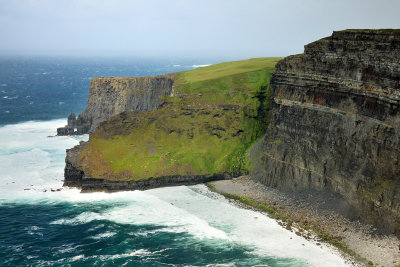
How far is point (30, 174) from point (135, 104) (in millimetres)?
37241

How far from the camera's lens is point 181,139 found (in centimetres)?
8319

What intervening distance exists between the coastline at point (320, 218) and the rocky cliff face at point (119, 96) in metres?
39.9

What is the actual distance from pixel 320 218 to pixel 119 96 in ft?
236

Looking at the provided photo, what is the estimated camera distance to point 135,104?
11169 cm

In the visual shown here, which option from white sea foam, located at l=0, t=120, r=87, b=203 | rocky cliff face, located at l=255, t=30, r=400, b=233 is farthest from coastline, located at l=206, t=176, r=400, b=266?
white sea foam, located at l=0, t=120, r=87, b=203

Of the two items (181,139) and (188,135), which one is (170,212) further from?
(188,135)

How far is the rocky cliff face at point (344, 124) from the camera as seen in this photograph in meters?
53.1

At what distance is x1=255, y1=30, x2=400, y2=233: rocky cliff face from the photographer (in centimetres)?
5306

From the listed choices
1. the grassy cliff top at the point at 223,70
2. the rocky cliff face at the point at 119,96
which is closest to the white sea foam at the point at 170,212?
the rocky cliff face at the point at 119,96

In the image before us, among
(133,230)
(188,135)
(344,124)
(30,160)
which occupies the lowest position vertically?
(133,230)

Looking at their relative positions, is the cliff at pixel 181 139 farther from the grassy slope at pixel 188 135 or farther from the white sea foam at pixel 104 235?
the white sea foam at pixel 104 235

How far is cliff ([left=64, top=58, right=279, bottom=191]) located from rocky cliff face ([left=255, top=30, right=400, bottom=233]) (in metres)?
9.48

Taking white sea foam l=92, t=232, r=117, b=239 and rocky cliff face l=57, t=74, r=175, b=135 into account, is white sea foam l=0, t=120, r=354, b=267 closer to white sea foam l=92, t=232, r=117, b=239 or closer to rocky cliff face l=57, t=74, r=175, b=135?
white sea foam l=92, t=232, r=117, b=239

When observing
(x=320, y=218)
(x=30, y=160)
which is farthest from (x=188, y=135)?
(x=30, y=160)
